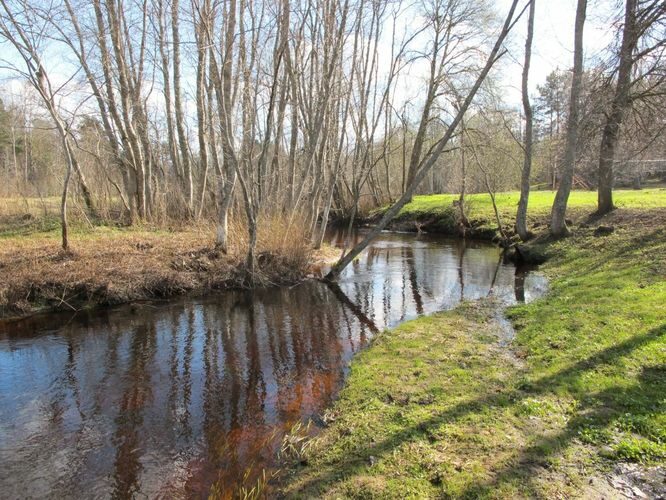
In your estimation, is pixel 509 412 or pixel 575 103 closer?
pixel 509 412

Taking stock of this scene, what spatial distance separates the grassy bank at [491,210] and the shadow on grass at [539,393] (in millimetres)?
12756

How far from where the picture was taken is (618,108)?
1095cm

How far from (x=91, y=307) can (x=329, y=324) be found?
19.2 ft

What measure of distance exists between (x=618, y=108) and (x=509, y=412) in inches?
396

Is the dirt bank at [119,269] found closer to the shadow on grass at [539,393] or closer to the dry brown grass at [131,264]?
the dry brown grass at [131,264]

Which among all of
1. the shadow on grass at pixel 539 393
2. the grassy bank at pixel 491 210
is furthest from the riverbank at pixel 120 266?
the grassy bank at pixel 491 210

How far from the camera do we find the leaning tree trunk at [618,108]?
905 cm

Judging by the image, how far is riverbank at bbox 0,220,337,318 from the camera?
9742mm

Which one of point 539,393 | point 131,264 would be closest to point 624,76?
point 539,393

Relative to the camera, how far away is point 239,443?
478 cm

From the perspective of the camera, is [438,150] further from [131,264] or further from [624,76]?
[131,264]

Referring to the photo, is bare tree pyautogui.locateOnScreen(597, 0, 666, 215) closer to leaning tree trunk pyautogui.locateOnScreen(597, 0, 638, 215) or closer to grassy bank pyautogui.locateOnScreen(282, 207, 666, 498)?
leaning tree trunk pyautogui.locateOnScreen(597, 0, 638, 215)

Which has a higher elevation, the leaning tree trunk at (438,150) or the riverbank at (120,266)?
the leaning tree trunk at (438,150)

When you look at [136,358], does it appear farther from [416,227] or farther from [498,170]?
[498,170]
